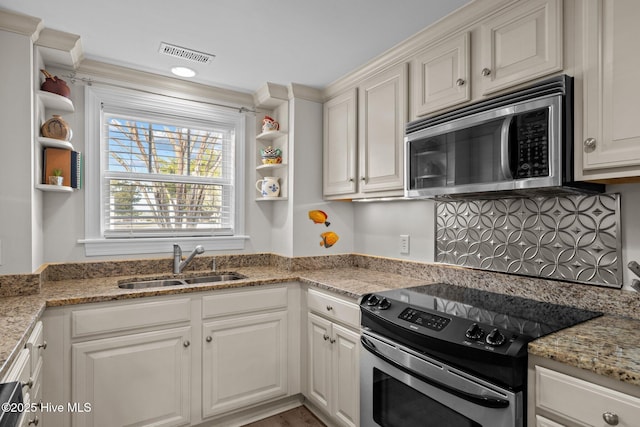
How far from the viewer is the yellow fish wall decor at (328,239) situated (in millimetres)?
2867

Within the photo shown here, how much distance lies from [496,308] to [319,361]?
1.13 m

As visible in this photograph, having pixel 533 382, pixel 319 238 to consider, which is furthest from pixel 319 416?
pixel 533 382

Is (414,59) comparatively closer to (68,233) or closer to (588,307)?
(588,307)

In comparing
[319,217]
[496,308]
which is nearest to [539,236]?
[496,308]

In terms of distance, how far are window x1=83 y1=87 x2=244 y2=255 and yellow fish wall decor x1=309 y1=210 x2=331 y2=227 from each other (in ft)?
1.94

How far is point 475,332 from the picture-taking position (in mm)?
1338

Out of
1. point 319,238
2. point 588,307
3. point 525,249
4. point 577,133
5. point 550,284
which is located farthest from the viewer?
point 319,238

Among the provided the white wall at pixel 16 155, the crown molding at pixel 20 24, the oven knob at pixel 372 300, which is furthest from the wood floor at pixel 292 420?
the crown molding at pixel 20 24

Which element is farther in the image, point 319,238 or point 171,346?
point 319,238

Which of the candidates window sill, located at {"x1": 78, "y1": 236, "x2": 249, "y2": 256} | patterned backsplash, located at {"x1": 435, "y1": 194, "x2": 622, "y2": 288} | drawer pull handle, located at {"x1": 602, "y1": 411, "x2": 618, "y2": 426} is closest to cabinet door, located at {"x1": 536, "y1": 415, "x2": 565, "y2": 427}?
drawer pull handle, located at {"x1": 602, "y1": 411, "x2": 618, "y2": 426}

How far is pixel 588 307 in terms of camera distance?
157 cm

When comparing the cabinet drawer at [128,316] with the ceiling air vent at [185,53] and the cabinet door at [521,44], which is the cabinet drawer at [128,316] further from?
the cabinet door at [521,44]

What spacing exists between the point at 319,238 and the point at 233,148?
983 millimetres

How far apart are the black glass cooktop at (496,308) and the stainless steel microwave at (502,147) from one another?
1.64 ft
